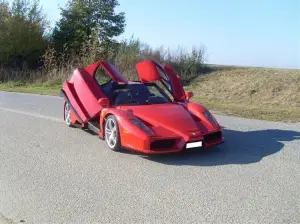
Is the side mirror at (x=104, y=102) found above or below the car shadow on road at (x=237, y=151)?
above

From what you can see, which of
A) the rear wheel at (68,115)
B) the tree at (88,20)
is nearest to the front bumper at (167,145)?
the rear wheel at (68,115)

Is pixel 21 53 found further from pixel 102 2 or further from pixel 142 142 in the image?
pixel 142 142

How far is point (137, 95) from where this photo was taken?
7.32 meters

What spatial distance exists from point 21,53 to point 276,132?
2876cm

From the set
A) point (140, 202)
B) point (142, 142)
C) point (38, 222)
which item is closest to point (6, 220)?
point (38, 222)

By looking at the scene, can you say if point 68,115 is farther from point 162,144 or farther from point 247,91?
point 247,91

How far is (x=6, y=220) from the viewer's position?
3920mm

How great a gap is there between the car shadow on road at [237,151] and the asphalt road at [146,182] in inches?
0.6

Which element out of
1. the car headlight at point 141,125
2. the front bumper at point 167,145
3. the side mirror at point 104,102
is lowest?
the front bumper at point 167,145

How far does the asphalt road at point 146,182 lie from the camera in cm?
401

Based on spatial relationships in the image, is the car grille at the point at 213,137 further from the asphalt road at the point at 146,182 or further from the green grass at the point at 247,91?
the green grass at the point at 247,91

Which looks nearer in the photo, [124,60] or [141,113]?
[141,113]

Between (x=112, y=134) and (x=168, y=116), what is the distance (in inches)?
38.6

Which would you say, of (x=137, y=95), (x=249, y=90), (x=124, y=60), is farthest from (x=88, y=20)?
(x=137, y=95)
